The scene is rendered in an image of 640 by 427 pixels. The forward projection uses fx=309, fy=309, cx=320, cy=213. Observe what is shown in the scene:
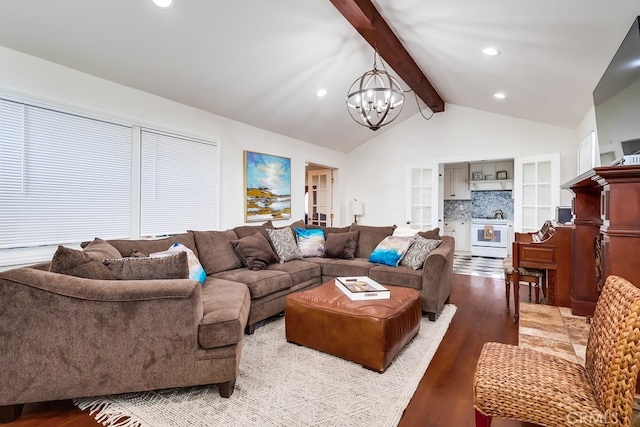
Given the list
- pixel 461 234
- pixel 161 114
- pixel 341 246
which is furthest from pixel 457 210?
pixel 161 114

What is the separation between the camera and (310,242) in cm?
440

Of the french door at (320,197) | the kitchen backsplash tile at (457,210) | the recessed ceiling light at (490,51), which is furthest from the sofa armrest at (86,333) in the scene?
the kitchen backsplash tile at (457,210)

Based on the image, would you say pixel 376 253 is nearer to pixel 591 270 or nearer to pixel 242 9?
pixel 591 270

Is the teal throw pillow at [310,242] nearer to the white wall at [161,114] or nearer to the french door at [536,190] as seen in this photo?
the white wall at [161,114]

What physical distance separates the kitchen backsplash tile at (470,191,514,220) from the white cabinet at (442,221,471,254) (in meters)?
0.34

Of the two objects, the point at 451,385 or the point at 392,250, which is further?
the point at 392,250

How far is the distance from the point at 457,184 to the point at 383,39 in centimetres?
535

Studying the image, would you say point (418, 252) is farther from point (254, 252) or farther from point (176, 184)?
point (176, 184)

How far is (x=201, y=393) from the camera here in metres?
1.96

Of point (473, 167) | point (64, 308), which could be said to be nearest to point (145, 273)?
point (64, 308)

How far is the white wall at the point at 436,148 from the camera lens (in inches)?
205

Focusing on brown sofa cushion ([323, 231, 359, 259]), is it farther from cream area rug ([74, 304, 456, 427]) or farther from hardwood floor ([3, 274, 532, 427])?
cream area rug ([74, 304, 456, 427])

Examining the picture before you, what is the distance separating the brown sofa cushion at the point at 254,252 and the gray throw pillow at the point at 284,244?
0.66 feet

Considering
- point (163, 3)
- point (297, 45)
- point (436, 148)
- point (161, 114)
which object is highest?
point (297, 45)
